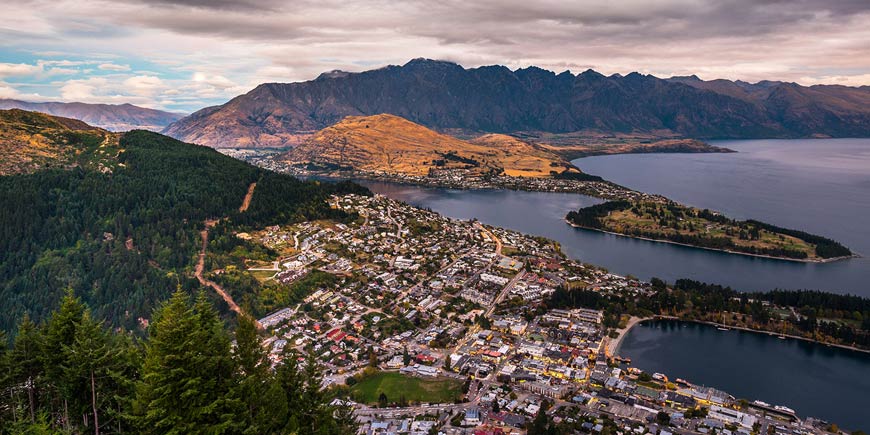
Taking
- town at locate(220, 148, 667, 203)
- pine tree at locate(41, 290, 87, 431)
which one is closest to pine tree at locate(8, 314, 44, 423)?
pine tree at locate(41, 290, 87, 431)

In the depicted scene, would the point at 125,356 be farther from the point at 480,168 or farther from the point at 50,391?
the point at 480,168

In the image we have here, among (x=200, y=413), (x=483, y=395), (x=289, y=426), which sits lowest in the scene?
(x=483, y=395)

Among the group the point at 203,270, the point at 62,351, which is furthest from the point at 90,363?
the point at 203,270

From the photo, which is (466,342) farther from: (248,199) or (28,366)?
(248,199)

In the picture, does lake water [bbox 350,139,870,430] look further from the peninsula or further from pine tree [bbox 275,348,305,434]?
pine tree [bbox 275,348,305,434]

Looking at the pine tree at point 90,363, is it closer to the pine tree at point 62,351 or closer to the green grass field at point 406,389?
the pine tree at point 62,351

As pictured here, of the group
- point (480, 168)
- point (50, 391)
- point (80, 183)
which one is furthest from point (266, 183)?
point (480, 168)
